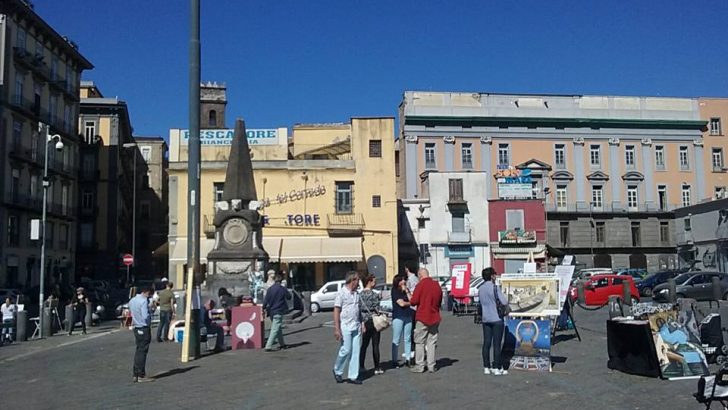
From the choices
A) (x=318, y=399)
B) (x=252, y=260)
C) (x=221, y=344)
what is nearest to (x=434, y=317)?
(x=318, y=399)

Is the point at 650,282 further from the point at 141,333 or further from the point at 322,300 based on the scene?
the point at 141,333

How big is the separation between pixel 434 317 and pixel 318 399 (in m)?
2.69

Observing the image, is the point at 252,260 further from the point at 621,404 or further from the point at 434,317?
the point at 621,404

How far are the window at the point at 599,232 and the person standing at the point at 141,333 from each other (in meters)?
54.4

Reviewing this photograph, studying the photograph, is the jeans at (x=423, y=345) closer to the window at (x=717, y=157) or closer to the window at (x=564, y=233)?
the window at (x=564, y=233)

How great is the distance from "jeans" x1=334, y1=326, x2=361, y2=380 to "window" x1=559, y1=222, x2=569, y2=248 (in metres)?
52.5

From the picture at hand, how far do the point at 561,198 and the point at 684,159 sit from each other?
42.1 ft

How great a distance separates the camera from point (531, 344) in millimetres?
11742

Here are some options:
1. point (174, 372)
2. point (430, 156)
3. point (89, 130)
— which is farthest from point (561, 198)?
point (174, 372)

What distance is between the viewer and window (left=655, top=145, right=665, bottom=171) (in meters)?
63.9

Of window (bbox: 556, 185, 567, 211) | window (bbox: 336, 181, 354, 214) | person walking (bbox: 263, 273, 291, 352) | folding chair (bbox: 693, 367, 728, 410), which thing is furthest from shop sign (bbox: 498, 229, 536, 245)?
folding chair (bbox: 693, 367, 728, 410)

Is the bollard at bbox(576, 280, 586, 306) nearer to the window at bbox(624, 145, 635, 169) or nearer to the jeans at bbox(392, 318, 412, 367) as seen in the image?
the jeans at bbox(392, 318, 412, 367)

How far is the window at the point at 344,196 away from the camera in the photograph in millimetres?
44844

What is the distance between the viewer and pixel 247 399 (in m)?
9.73
